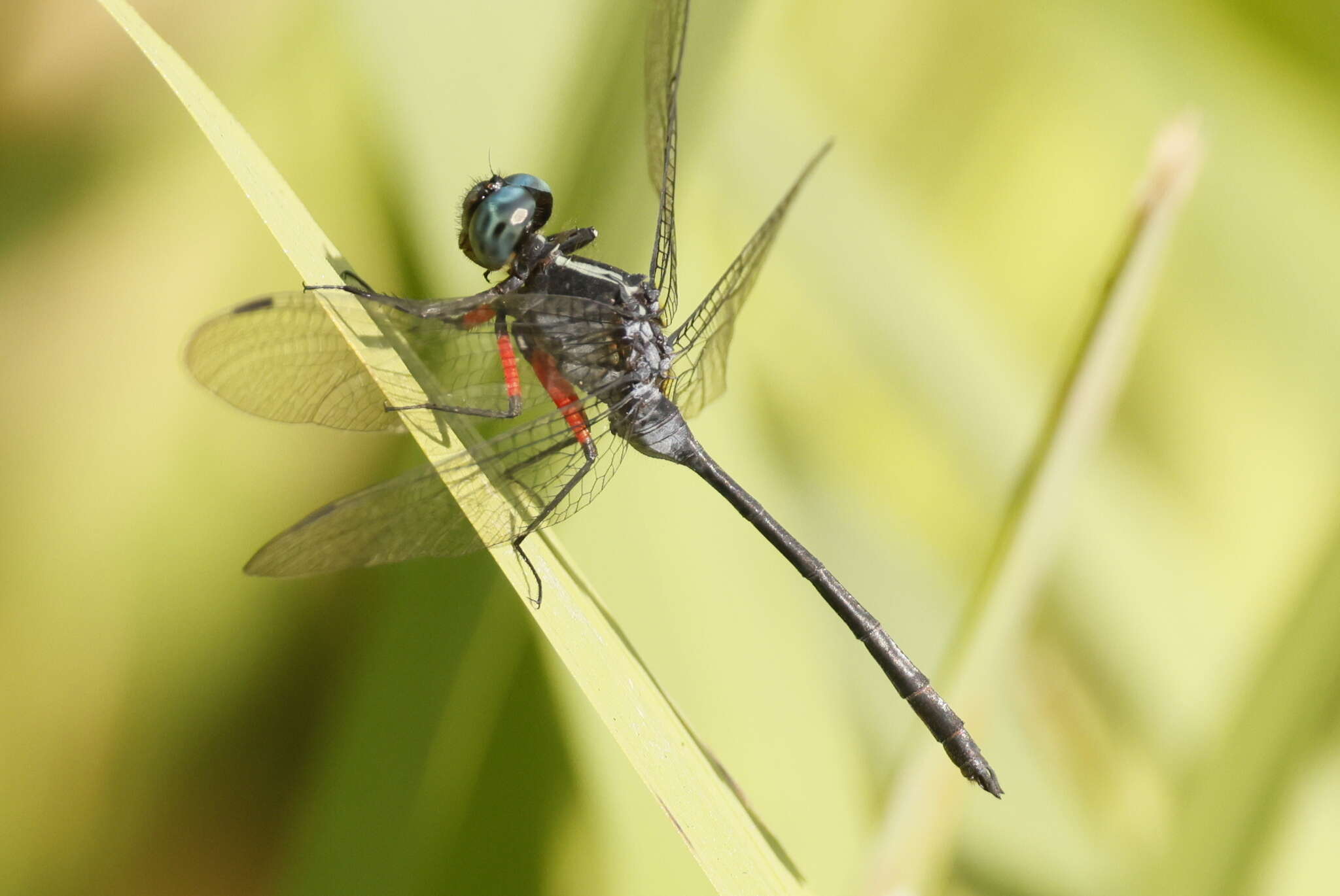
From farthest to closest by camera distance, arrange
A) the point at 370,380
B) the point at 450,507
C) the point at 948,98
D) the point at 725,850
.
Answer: the point at 948,98 → the point at 370,380 → the point at 450,507 → the point at 725,850

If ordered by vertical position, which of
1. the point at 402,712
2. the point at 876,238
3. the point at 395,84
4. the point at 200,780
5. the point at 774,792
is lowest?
the point at 774,792

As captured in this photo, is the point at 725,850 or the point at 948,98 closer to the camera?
the point at 725,850

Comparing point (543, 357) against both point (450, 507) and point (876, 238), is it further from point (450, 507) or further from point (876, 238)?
point (876, 238)

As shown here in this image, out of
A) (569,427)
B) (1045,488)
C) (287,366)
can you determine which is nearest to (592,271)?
(569,427)

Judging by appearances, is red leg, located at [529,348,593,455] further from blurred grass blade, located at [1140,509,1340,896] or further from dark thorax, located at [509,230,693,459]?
blurred grass blade, located at [1140,509,1340,896]

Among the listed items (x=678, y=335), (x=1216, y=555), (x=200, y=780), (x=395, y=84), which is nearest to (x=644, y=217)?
(x=678, y=335)
